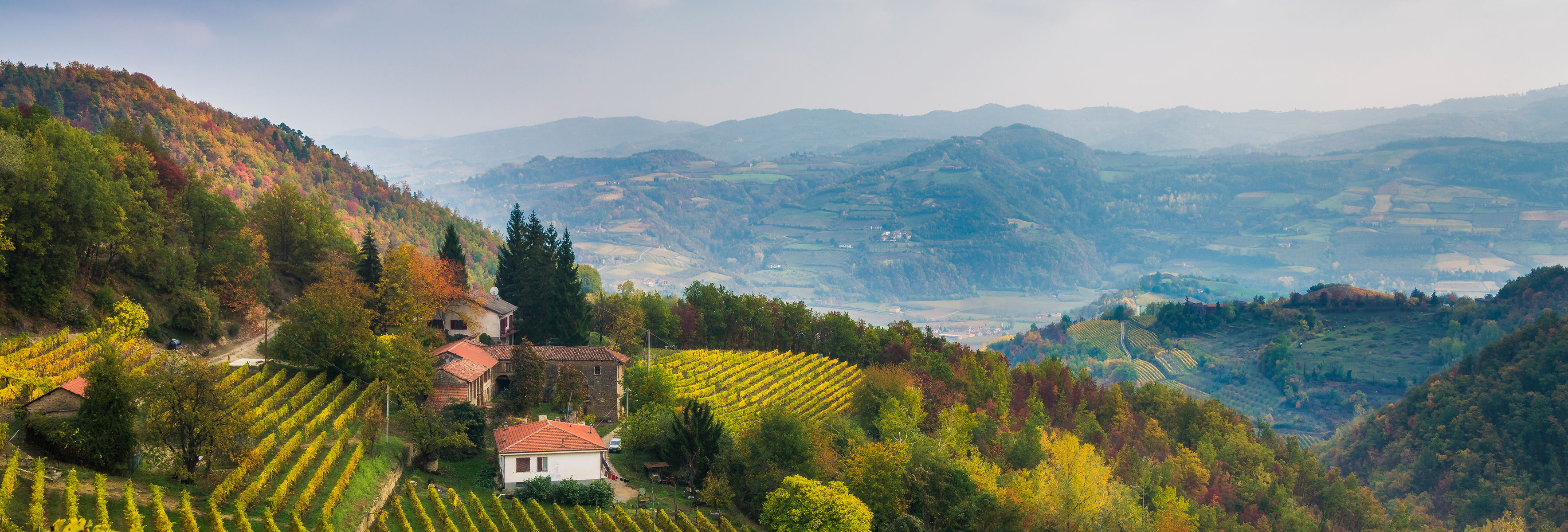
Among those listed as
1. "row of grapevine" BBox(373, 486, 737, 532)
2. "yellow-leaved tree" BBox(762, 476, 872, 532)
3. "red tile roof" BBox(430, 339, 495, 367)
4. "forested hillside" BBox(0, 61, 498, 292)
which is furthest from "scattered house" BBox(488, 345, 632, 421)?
"forested hillside" BBox(0, 61, 498, 292)

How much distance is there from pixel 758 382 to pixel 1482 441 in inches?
3757

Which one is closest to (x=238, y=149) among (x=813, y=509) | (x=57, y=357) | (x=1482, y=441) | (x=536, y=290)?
(x=536, y=290)

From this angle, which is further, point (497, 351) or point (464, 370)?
point (497, 351)

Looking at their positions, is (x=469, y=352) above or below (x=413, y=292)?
below

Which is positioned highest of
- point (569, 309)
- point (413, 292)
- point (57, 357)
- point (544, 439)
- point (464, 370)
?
point (413, 292)

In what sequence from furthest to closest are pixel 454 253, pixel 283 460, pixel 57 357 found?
pixel 454 253 < pixel 57 357 < pixel 283 460

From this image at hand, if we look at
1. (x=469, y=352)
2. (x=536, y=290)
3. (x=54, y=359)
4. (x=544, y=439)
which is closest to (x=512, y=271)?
(x=536, y=290)

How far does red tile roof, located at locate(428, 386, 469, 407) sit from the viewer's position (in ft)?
155

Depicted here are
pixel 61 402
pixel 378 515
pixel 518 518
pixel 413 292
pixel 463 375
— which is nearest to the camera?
pixel 61 402

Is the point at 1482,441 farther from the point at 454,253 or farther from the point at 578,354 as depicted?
the point at 454,253

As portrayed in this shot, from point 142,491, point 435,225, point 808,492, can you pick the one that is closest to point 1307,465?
point 808,492

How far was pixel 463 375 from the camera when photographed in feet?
163

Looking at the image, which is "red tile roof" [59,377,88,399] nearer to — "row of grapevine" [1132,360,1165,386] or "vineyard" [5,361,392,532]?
"vineyard" [5,361,392,532]

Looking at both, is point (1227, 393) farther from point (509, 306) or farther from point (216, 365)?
point (216, 365)
